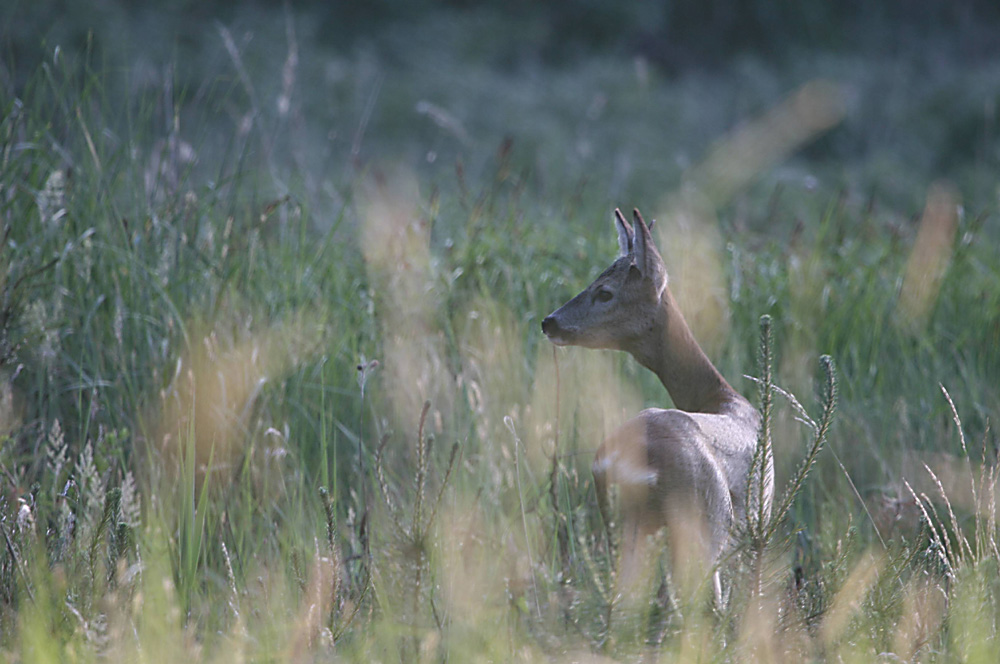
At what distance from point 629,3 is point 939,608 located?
1402 centimetres

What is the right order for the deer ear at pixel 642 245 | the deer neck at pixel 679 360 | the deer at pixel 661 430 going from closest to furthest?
the deer at pixel 661 430, the deer ear at pixel 642 245, the deer neck at pixel 679 360

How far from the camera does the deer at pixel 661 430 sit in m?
2.36

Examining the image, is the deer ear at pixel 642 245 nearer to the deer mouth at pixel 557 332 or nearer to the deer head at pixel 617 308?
the deer head at pixel 617 308

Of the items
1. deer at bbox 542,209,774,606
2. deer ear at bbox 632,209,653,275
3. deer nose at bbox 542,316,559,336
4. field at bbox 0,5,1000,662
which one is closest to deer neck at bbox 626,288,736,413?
deer at bbox 542,209,774,606

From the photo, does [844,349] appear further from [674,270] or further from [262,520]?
[262,520]

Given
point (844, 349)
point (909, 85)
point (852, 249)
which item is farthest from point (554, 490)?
point (909, 85)

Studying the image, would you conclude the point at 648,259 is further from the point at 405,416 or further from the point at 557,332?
the point at 405,416

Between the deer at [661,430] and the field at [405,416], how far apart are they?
0.17m

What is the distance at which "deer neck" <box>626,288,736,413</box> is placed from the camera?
2.88m

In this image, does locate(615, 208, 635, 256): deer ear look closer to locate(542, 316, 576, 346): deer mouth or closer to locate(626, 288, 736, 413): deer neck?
locate(626, 288, 736, 413): deer neck

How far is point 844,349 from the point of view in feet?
13.4

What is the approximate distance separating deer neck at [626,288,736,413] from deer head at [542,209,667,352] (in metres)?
0.03

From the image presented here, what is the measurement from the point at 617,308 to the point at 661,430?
1.92 ft

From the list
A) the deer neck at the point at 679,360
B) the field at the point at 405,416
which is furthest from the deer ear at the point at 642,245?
the field at the point at 405,416
